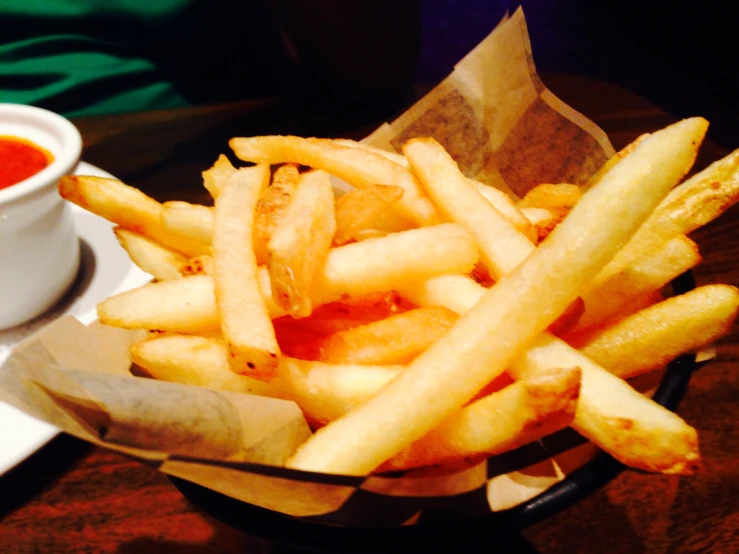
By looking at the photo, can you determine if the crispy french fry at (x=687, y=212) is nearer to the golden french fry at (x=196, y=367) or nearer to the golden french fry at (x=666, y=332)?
the golden french fry at (x=666, y=332)

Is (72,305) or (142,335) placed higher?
(142,335)

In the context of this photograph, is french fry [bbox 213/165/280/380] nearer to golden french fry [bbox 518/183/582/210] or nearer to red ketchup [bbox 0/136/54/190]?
golden french fry [bbox 518/183/582/210]

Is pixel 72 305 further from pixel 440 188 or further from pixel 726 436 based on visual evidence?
pixel 726 436

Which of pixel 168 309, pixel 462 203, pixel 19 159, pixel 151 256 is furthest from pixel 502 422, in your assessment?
pixel 19 159

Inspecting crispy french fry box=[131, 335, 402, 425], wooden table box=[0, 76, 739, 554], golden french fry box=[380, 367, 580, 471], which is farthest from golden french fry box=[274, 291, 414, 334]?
wooden table box=[0, 76, 739, 554]

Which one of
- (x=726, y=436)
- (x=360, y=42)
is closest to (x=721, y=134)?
(x=360, y=42)
